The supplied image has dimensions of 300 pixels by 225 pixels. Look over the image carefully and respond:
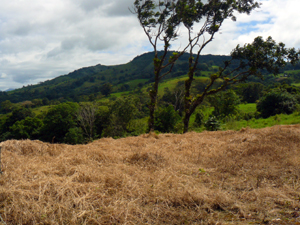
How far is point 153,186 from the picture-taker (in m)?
3.81

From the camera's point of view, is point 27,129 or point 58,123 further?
point 27,129

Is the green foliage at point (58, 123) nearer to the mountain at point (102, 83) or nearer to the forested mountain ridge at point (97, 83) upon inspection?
the mountain at point (102, 83)

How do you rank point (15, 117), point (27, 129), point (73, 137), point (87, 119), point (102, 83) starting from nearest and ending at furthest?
point (73, 137), point (87, 119), point (27, 129), point (15, 117), point (102, 83)

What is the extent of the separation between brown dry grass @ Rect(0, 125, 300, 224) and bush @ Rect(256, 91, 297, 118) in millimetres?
22356

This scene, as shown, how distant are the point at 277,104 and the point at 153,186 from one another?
27761mm

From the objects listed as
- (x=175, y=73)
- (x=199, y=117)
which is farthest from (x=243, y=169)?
(x=175, y=73)

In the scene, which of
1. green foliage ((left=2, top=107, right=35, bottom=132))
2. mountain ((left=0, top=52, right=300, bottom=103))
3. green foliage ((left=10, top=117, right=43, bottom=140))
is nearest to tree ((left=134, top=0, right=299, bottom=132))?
green foliage ((left=10, top=117, right=43, bottom=140))

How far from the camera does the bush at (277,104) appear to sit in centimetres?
2431

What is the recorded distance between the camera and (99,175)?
4164 millimetres

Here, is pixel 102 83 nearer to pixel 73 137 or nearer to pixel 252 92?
pixel 252 92

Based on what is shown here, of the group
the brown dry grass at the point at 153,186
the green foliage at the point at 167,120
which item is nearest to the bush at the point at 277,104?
the green foliage at the point at 167,120

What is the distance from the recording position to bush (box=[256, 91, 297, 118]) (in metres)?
24.3

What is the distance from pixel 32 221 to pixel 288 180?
458 centimetres

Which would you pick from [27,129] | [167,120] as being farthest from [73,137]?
[167,120]
